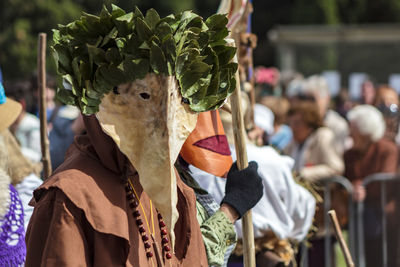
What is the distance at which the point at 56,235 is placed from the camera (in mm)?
2242

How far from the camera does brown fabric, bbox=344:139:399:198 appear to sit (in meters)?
6.97

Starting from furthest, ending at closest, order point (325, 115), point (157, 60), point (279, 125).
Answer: point (325, 115), point (279, 125), point (157, 60)

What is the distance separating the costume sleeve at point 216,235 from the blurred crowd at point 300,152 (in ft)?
3.13

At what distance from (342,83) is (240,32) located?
13573 millimetres

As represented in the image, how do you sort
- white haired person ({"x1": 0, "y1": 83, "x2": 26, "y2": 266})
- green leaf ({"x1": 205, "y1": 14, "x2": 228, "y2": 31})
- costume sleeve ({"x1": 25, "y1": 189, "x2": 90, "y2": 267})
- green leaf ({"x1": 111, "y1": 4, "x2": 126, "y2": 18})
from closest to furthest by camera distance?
1. costume sleeve ({"x1": 25, "y1": 189, "x2": 90, "y2": 267})
2. green leaf ({"x1": 111, "y1": 4, "x2": 126, "y2": 18})
3. green leaf ({"x1": 205, "y1": 14, "x2": 228, "y2": 31})
4. white haired person ({"x1": 0, "y1": 83, "x2": 26, "y2": 266})

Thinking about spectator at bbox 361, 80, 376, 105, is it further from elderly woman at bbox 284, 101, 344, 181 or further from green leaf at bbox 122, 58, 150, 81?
green leaf at bbox 122, 58, 150, 81

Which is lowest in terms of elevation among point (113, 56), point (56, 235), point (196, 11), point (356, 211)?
point (356, 211)

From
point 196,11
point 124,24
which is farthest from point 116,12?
point 196,11

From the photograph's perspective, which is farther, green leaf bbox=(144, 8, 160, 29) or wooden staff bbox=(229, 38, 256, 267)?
wooden staff bbox=(229, 38, 256, 267)

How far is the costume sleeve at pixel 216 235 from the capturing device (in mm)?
2900

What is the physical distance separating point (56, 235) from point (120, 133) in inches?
14.6

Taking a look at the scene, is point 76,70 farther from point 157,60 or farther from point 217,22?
point 217,22

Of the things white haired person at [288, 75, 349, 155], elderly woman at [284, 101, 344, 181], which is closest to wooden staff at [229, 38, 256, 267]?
elderly woman at [284, 101, 344, 181]

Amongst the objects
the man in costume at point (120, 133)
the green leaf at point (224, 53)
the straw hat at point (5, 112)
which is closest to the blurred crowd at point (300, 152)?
the straw hat at point (5, 112)
